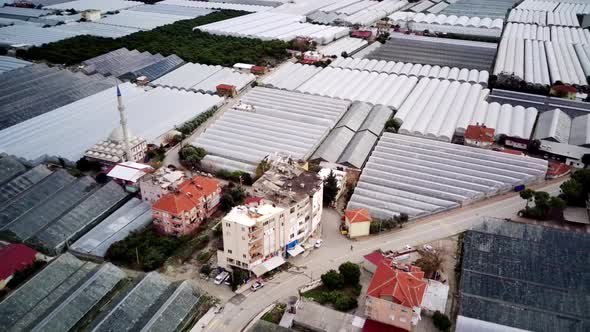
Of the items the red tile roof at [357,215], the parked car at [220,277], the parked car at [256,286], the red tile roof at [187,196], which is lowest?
the parked car at [256,286]

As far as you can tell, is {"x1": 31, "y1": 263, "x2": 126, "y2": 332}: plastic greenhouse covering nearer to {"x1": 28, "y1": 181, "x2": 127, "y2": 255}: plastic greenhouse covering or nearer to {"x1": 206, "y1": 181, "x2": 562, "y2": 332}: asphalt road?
{"x1": 28, "y1": 181, "x2": 127, "y2": 255}: plastic greenhouse covering

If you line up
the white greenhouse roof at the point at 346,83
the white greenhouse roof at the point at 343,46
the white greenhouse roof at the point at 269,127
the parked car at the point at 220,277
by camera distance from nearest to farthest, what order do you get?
the parked car at the point at 220,277 → the white greenhouse roof at the point at 269,127 → the white greenhouse roof at the point at 346,83 → the white greenhouse roof at the point at 343,46

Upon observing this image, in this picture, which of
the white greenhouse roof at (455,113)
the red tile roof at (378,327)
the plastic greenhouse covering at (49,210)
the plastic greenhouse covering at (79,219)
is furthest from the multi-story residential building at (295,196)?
the white greenhouse roof at (455,113)

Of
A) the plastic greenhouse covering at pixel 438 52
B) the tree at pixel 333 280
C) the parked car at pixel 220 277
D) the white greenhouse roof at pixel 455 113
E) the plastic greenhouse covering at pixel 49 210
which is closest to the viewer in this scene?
the tree at pixel 333 280

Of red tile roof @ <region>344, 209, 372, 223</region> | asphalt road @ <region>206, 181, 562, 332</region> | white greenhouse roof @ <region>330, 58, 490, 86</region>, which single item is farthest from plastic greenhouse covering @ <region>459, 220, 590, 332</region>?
white greenhouse roof @ <region>330, 58, 490, 86</region>

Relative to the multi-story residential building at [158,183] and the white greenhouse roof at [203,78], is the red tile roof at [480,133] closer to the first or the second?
the multi-story residential building at [158,183]

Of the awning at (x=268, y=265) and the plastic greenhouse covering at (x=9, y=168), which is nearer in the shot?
the awning at (x=268, y=265)

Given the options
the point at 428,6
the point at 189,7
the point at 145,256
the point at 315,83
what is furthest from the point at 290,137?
the point at 428,6

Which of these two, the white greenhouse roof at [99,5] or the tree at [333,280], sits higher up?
the white greenhouse roof at [99,5]
